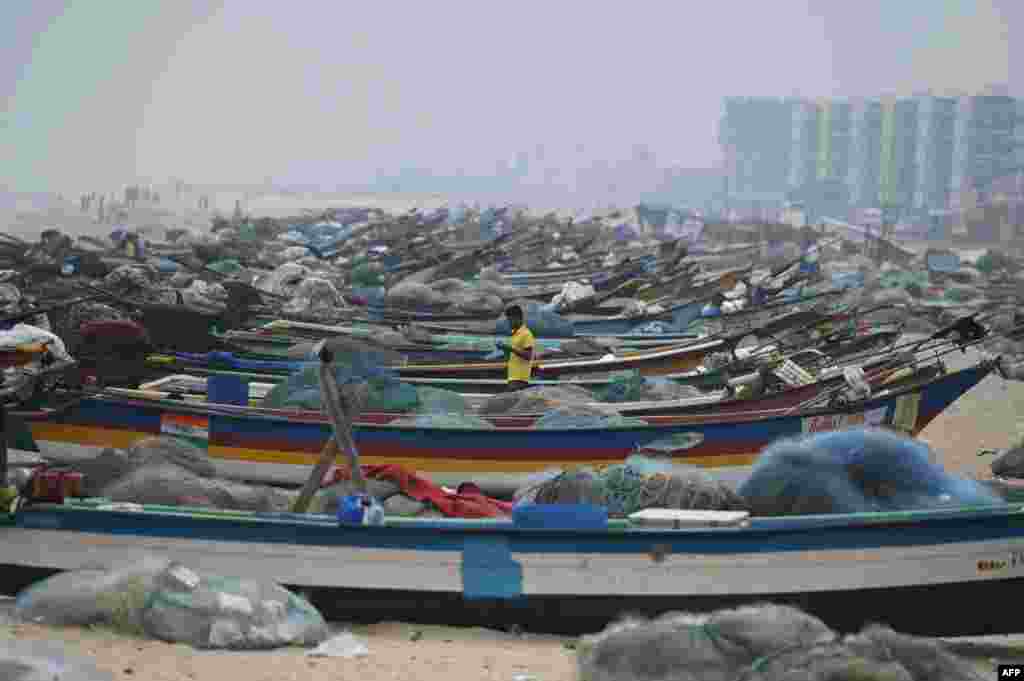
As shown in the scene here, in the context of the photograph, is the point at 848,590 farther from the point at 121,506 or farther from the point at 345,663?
the point at 121,506

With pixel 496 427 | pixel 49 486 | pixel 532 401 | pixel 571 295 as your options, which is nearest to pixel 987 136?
pixel 571 295

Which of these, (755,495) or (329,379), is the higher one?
(329,379)

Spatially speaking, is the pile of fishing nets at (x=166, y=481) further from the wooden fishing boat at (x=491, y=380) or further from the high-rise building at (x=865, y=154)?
the high-rise building at (x=865, y=154)

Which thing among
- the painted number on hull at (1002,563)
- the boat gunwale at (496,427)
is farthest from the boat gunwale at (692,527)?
the boat gunwale at (496,427)

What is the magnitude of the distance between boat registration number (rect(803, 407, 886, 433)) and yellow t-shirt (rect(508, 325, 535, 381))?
2921 millimetres

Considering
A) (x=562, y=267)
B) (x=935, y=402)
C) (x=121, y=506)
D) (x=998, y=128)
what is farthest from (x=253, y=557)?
(x=998, y=128)

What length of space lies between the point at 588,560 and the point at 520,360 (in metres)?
6.58

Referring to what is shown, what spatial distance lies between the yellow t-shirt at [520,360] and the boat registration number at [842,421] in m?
2.92

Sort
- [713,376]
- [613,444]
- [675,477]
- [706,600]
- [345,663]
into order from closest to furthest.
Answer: [345,663] → [706,600] → [675,477] → [613,444] → [713,376]

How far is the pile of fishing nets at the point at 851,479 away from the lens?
9992 millimetres

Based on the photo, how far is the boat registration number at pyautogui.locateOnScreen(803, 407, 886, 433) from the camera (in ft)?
45.9

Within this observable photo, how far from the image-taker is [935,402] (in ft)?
49.1

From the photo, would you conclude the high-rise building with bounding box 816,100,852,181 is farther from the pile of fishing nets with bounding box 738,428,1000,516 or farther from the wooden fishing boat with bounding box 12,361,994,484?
the pile of fishing nets with bounding box 738,428,1000,516

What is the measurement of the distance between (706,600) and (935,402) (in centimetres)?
622
